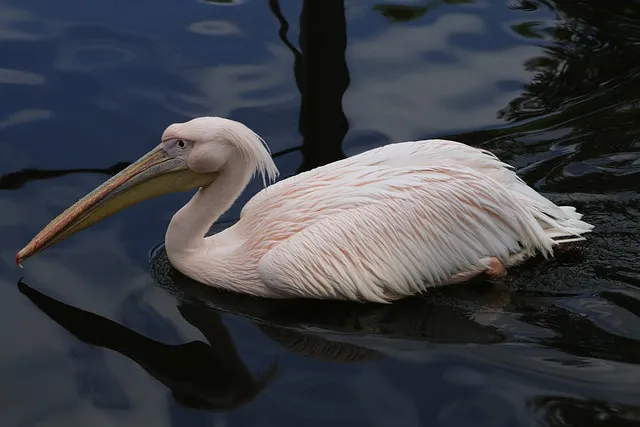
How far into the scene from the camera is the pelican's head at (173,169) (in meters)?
4.96

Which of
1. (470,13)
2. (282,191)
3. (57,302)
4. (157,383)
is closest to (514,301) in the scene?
(282,191)

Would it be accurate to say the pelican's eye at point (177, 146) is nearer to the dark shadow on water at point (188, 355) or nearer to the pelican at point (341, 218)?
the pelican at point (341, 218)

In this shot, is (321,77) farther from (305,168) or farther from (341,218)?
(341,218)

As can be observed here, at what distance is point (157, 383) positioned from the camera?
4.37m

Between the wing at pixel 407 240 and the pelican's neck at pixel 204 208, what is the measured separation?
437mm

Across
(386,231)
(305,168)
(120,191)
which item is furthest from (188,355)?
(305,168)

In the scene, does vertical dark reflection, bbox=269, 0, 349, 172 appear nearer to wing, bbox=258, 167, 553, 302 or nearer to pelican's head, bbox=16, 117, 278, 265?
pelican's head, bbox=16, 117, 278, 265

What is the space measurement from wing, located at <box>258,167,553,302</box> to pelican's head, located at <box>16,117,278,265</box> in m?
0.44

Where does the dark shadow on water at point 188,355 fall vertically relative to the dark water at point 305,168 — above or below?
below

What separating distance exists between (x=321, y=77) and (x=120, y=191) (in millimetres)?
2252

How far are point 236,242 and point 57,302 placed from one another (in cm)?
88

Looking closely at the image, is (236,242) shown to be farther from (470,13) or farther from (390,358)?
(470,13)

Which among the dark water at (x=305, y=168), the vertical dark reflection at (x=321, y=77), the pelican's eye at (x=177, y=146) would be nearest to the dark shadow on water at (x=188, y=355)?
the dark water at (x=305, y=168)

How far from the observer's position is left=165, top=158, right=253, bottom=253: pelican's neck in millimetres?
5078
